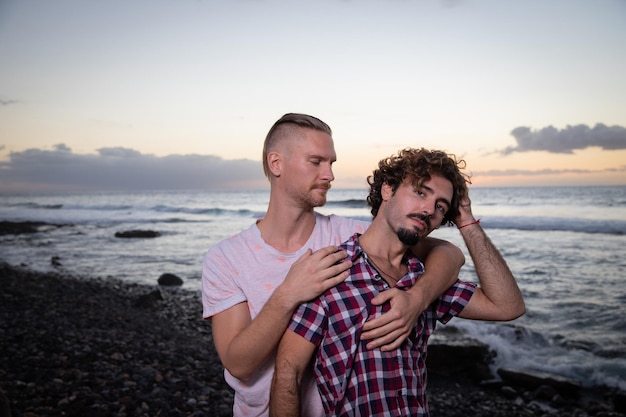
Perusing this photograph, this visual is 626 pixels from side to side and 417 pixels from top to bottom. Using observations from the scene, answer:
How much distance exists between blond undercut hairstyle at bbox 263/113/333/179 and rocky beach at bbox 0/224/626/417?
3.62 m

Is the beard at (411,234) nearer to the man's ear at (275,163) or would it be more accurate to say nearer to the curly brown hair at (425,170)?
the curly brown hair at (425,170)

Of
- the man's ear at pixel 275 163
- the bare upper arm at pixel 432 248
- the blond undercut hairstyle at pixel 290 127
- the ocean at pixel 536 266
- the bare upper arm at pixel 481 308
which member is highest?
the blond undercut hairstyle at pixel 290 127

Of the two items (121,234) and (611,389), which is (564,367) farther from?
(121,234)

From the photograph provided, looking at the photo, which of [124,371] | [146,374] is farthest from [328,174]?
[124,371]

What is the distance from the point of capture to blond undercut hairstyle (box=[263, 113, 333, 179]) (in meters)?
3.11

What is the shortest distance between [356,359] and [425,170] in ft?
→ 4.04

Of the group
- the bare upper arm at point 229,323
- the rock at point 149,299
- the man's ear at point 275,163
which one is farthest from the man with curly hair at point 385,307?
the rock at point 149,299

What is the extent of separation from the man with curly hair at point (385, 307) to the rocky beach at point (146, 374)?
3549 mm

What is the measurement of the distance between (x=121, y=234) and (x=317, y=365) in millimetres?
26461

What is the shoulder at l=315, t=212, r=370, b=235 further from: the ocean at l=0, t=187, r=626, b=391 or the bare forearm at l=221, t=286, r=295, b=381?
the ocean at l=0, t=187, r=626, b=391

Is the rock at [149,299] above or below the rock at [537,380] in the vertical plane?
above

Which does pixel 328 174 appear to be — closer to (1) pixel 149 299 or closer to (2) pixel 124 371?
(2) pixel 124 371

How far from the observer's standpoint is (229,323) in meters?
2.66

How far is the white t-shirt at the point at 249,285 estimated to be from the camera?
270 centimetres
